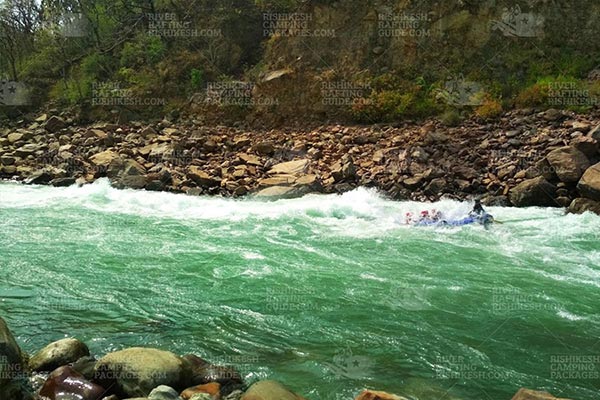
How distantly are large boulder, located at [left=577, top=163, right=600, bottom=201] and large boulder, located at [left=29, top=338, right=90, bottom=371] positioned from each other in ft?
39.1

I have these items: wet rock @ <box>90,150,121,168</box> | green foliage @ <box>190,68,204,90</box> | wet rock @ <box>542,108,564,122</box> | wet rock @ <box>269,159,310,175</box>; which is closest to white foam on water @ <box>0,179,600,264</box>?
wet rock @ <box>90,150,121,168</box>

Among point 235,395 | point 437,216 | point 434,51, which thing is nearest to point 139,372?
point 235,395

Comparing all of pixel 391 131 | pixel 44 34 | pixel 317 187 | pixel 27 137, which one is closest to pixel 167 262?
pixel 317 187

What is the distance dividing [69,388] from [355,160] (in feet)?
43.3

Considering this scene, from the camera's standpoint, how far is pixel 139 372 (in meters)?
5.13

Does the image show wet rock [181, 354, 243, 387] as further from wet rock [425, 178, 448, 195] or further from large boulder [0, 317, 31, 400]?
wet rock [425, 178, 448, 195]

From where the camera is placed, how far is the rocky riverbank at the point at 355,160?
45.4ft

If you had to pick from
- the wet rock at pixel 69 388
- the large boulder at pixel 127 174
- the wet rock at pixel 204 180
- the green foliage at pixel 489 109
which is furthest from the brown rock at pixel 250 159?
the wet rock at pixel 69 388

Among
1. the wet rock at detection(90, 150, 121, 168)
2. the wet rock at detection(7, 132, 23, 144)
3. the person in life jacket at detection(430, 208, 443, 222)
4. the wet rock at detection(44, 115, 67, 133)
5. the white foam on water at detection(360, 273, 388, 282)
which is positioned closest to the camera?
the white foam on water at detection(360, 273, 388, 282)

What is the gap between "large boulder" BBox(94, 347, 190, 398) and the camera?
5039 millimetres

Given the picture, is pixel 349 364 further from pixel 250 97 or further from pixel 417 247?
pixel 250 97

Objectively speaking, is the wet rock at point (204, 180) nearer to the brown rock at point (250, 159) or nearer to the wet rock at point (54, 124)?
the brown rock at point (250, 159)

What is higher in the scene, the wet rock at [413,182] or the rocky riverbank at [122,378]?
the wet rock at [413,182]

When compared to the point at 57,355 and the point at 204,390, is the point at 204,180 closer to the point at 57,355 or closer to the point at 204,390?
the point at 57,355
